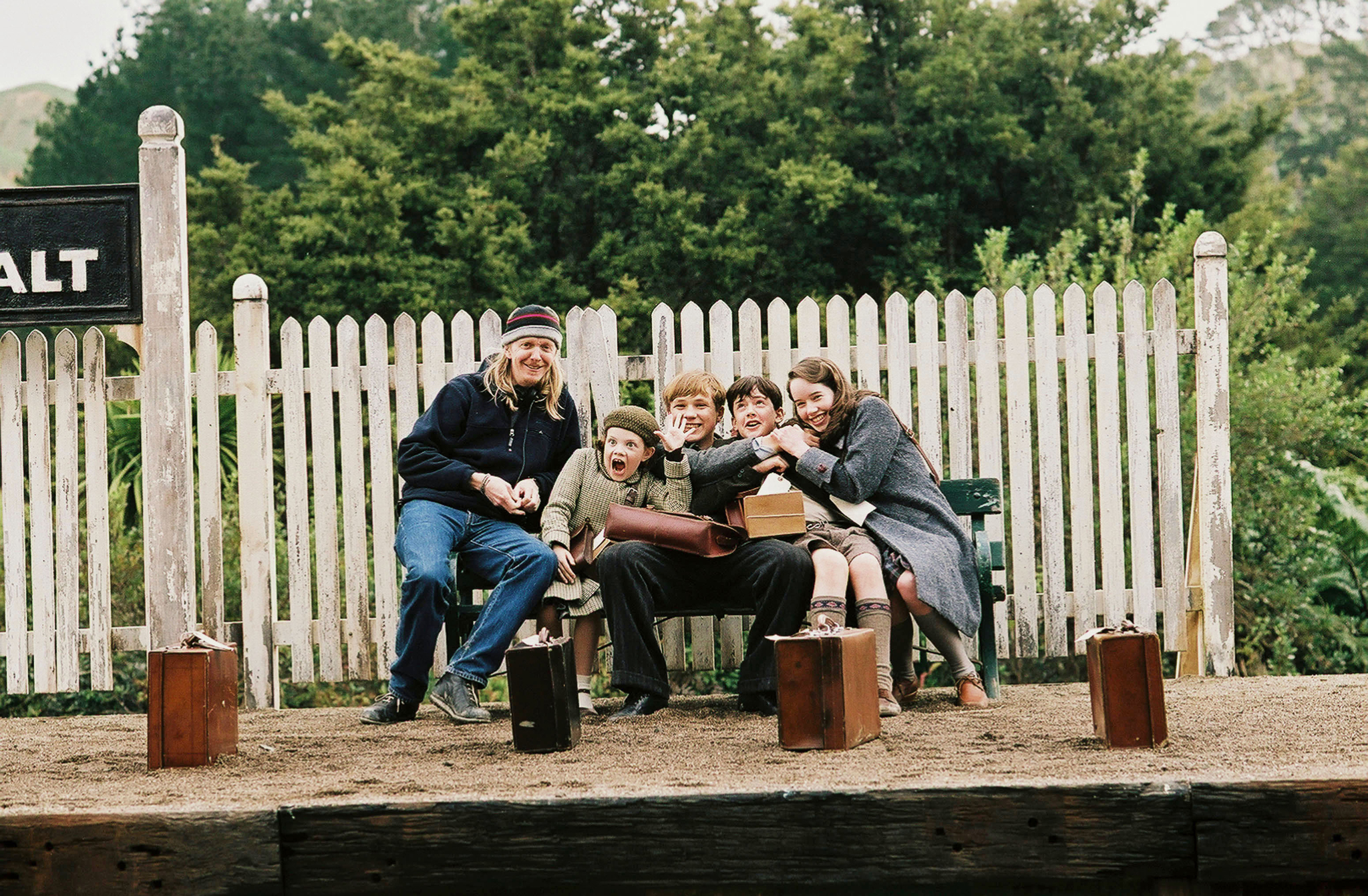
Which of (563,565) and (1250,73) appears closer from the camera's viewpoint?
(563,565)

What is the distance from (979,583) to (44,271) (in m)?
3.94

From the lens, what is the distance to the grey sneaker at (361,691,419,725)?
4848mm

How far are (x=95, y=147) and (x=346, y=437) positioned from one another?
89.7ft

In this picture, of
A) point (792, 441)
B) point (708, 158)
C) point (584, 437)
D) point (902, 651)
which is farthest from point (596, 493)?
point (708, 158)

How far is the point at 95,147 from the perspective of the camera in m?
29.9

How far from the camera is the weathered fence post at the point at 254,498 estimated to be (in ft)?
19.2

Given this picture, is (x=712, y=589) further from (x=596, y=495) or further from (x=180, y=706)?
(x=180, y=706)

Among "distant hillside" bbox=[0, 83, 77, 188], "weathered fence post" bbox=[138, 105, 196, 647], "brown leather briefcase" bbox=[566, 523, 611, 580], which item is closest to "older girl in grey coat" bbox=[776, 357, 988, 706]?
"brown leather briefcase" bbox=[566, 523, 611, 580]

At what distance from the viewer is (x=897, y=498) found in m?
5.02

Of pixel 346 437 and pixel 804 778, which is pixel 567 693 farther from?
pixel 346 437

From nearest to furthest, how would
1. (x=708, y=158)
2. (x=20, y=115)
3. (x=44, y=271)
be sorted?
(x=44, y=271) → (x=708, y=158) → (x=20, y=115)

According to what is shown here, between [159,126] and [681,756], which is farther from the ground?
[159,126]

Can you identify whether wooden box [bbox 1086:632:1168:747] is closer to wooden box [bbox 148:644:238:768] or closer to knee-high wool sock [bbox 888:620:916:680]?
knee-high wool sock [bbox 888:620:916:680]

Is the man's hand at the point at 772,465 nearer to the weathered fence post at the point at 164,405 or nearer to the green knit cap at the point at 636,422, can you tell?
the green knit cap at the point at 636,422
